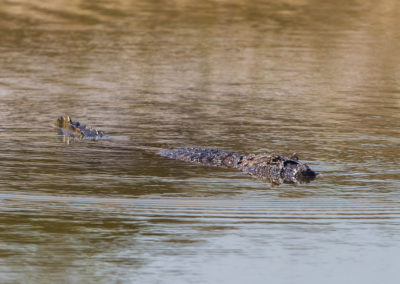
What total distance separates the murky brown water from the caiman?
0.38 metres

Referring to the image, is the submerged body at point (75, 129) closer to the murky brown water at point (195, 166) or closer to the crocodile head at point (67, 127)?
the crocodile head at point (67, 127)

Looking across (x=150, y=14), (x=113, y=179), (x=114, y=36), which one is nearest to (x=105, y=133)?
(x=113, y=179)

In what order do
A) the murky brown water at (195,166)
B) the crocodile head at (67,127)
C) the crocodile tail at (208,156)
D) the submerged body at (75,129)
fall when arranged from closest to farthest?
the murky brown water at (195,166) → the crocodile tail at (208,156) → the submerged body at (75,129) → the crocodile head at (67,127)

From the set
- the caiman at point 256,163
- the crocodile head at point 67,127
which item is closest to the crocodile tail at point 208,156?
the caiman at point 256,163

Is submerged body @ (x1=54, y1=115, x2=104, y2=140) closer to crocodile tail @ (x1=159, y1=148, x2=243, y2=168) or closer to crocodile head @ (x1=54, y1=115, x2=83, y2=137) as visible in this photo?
crocodile head @ (x1=54, y1=115, x2=83, y2=137)

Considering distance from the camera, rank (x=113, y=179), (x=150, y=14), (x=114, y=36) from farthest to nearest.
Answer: (x=150, y=14) → (x=114, y=36) → (x=113, y=179)

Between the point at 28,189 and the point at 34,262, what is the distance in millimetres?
4678

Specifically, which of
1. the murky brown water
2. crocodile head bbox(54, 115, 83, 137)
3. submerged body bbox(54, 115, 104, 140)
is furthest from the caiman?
crocodile head bbox(54, 115, 83, 137)

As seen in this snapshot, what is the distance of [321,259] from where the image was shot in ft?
40.8

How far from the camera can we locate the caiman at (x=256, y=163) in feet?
59.2

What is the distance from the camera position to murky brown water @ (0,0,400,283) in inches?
488

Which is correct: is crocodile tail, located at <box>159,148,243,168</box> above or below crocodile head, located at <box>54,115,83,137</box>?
below

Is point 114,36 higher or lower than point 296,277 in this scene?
higher

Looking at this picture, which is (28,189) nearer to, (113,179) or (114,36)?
(113,179)
